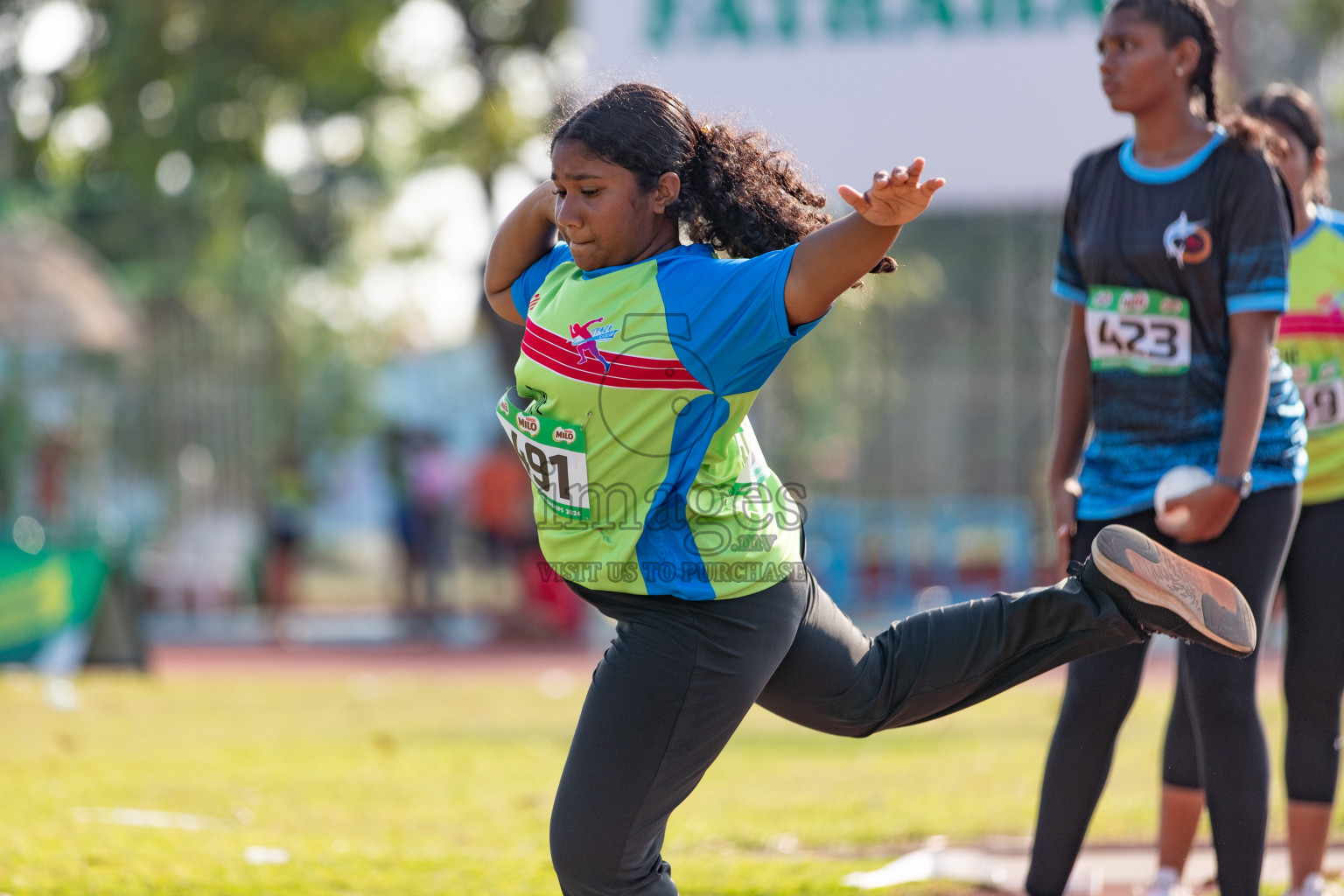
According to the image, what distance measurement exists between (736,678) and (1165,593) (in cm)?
92

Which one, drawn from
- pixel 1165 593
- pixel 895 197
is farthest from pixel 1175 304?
pixel 895 197


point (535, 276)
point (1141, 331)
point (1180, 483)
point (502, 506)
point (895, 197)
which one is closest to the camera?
point (895, 197)

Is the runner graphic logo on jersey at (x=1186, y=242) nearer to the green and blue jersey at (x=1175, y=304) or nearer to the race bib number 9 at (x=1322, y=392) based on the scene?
the green and blue jersey at (x=1175, y=304)

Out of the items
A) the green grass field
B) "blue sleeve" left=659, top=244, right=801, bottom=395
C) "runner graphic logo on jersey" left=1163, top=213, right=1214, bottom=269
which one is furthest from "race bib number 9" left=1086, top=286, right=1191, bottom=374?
the green grass field

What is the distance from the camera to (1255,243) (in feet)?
11.6

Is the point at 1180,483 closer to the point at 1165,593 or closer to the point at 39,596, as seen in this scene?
the point at 1165,593

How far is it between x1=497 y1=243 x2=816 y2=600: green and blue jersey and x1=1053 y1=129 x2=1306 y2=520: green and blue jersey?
42.6 inches


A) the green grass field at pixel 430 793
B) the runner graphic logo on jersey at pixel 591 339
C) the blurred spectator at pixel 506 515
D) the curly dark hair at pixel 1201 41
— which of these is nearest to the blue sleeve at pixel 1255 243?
the curly dark hair at pixel 1201 41

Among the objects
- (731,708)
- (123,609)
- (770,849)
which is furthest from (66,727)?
(731,708)

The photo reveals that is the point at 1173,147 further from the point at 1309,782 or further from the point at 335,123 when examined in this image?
the point at 335,123

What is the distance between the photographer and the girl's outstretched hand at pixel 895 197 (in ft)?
8.94

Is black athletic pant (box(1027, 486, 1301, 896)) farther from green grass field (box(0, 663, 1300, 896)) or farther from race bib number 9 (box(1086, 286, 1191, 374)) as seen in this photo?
green grass field (box(0, 663, 1300, 896))

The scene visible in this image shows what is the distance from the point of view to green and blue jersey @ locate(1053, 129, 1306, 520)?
3545 mm

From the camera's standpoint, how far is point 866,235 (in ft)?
9.14
